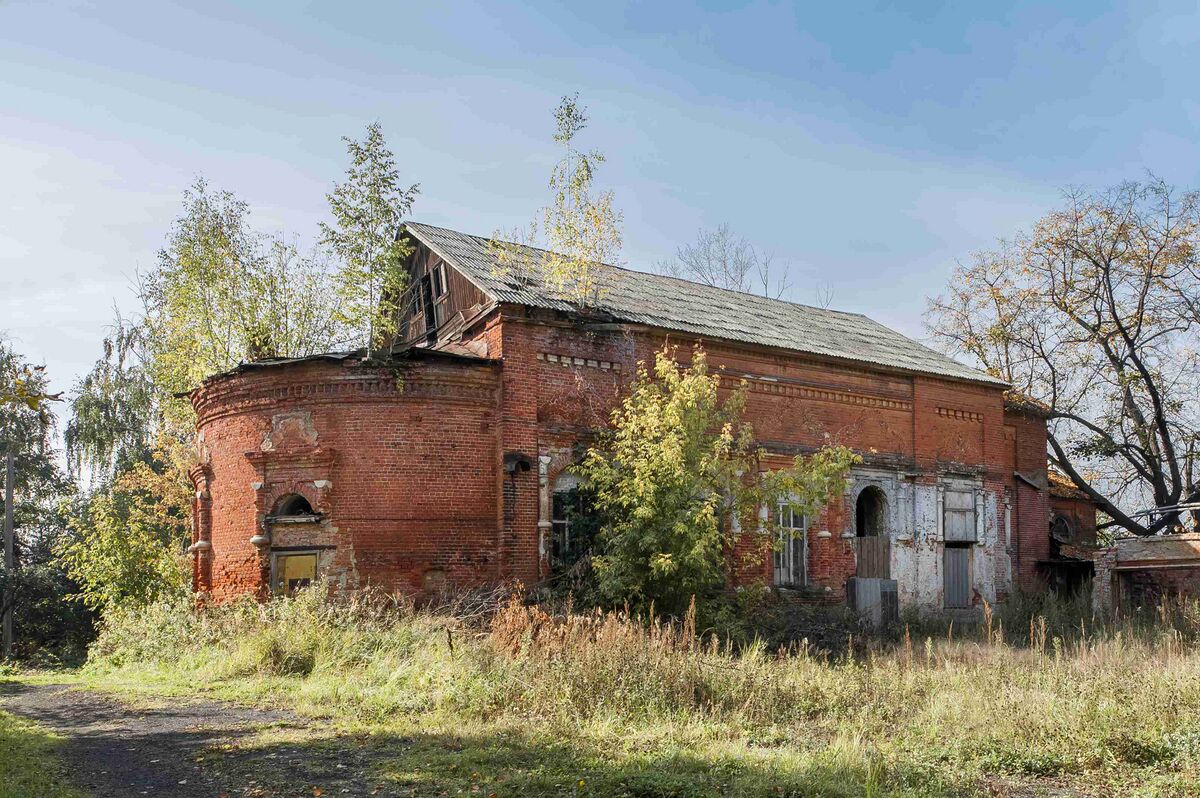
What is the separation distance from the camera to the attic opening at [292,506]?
1761cm

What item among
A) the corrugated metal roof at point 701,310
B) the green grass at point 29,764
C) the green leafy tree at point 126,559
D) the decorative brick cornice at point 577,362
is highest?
the corrugated metal roof at point 701,310

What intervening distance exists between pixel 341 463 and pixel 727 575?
7599 millimetres

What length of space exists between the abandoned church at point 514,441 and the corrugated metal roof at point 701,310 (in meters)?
0.09

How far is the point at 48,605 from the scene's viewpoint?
28.3m

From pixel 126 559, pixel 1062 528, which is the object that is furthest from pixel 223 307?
pixel 1062 528

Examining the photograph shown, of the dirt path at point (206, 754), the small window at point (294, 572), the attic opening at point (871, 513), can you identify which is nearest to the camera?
the dirt path at point (206, 754)

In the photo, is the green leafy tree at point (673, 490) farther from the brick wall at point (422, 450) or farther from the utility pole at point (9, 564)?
the utility pole at point (9, 564)

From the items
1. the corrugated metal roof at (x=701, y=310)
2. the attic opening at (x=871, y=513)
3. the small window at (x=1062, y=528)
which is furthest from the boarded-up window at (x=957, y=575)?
the small window at (x=1062, y=528)

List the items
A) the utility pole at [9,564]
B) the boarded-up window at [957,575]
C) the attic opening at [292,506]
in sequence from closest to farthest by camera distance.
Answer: the attic opening at [292,506], the boarded-up window at [957,575], the utility pole at [9,564]

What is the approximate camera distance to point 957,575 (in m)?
24.1

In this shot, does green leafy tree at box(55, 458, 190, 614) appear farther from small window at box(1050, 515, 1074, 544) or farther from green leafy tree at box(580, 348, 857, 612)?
small window at box(1050, 515, 1074, 544)

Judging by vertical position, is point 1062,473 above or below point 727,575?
above

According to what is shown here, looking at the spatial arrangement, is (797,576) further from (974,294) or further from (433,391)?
(974,294)

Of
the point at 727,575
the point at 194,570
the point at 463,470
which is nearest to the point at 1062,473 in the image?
the point at 727,575
